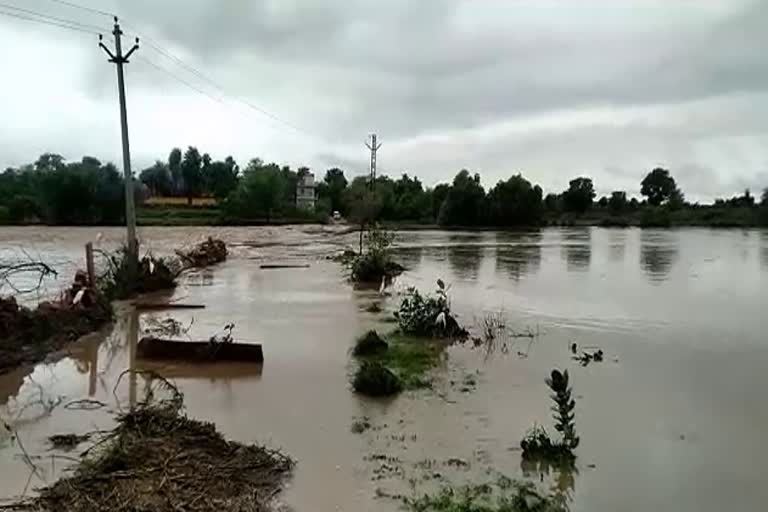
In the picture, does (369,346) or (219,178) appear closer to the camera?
(369,346)

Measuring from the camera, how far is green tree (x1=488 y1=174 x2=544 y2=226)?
76875mm

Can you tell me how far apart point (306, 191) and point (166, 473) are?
103554 mm

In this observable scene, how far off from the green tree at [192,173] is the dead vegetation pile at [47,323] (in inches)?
3208

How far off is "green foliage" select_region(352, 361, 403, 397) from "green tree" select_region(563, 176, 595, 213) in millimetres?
87344

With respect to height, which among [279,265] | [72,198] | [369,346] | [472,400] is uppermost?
[72,198]

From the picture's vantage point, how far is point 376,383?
8.38 metres

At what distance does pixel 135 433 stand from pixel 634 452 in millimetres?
4751

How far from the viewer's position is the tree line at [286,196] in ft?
206

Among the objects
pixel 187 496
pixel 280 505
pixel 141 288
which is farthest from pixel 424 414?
pixel 141 288

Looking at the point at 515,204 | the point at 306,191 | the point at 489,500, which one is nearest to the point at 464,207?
the point at 515,204

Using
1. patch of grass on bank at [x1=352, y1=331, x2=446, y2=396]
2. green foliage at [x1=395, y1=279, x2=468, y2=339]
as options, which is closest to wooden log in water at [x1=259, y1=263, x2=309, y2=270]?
green foliage at [x1=395, y1=279, x2=468, y2=339]

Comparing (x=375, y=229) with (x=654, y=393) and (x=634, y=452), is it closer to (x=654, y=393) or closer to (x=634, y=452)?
(x=654, y=393)

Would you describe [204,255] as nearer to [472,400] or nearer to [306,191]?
[472,400]

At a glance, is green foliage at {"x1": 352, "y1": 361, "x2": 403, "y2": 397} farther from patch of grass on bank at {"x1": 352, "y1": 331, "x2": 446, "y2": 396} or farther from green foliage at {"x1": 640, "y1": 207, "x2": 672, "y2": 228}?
green foliage at {"x1": 640, "y1": 207, "x2": 672, "y2": 228}
